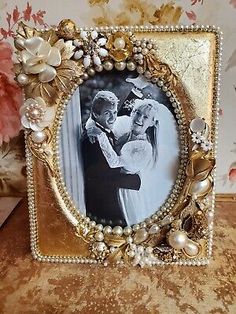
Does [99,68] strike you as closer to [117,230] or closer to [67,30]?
[67,30]

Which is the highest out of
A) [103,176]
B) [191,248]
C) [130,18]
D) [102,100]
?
[130,18]

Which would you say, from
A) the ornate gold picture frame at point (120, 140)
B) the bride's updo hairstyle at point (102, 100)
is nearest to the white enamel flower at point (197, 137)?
the ornate gold picture frame at point (120, 140)

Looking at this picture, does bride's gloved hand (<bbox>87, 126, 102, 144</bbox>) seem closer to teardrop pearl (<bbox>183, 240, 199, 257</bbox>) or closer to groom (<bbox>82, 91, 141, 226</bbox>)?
groom (<bbox>82, 91, 141, 226</bbox>)

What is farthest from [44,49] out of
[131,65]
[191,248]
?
[191,248]

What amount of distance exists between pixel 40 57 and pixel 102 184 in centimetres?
19

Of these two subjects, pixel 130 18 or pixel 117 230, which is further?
pixel 130 18

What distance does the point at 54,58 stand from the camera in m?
0.65

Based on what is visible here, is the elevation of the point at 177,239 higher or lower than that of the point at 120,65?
lower

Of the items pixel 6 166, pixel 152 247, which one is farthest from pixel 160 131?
pixel 6 166

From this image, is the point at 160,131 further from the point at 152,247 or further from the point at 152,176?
the point at 152,247

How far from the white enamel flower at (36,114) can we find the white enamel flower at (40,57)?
0.04m

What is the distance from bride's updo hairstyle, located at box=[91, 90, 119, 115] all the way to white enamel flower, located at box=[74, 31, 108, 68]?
43 millimetres

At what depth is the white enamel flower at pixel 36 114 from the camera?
67 cm

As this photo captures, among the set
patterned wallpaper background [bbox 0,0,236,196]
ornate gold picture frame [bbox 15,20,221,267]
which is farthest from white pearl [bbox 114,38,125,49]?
patterned wallpaper background [bbox 0,0,236,196]
